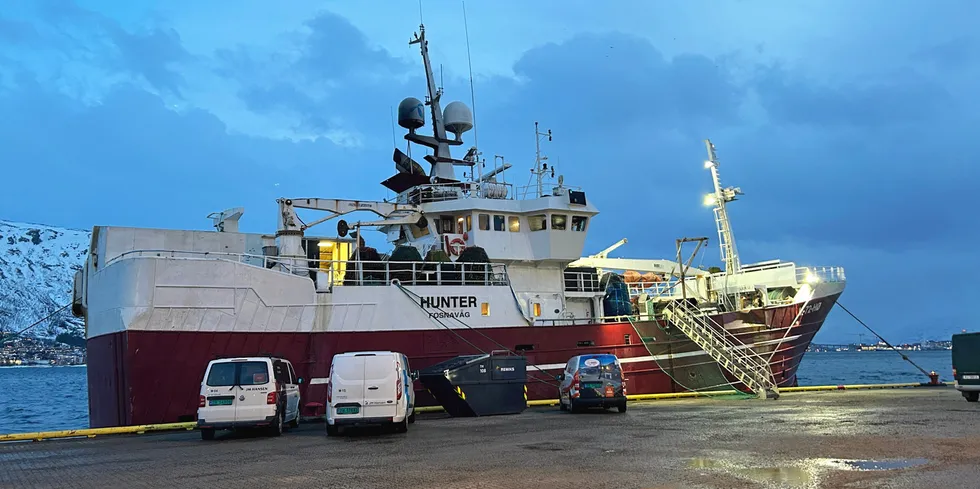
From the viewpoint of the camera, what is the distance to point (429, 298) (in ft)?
66.3

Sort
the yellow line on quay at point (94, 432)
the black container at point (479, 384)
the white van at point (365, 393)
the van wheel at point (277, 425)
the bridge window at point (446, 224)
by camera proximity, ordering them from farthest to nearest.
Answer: the bridge window at point (446, 224), the black container at point (479, 384), the yellow line on quay at point (94, 432), the van wheel at point (277, 425), the white van at point (365, 393)

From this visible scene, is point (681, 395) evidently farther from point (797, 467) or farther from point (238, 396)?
point (797, 467)

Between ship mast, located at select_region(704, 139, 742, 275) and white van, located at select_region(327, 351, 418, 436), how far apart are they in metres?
19.3

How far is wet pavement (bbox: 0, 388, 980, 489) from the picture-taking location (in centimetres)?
789

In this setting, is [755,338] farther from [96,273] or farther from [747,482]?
[96,273]

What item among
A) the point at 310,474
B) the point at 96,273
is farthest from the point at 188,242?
the point at 310,474

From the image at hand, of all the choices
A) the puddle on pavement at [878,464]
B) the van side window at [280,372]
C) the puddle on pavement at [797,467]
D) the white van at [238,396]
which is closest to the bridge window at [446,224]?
the van side window at [280,372]

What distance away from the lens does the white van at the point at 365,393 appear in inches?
530

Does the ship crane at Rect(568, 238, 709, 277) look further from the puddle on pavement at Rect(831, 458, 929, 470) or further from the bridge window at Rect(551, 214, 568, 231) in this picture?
the puddle on pavement at Rect(831, 458, 929, 470)

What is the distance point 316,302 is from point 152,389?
14.6ft

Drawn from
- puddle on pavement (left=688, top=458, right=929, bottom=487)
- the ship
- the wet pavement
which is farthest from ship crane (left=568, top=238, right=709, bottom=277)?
puddle on pavement (left=688, top=458, right=929, bottom=487)

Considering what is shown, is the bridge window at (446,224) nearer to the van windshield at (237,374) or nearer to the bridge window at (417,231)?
the bridge window at (417,231)

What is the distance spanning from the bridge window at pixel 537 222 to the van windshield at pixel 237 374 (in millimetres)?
12920

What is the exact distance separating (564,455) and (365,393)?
4.97 meters
